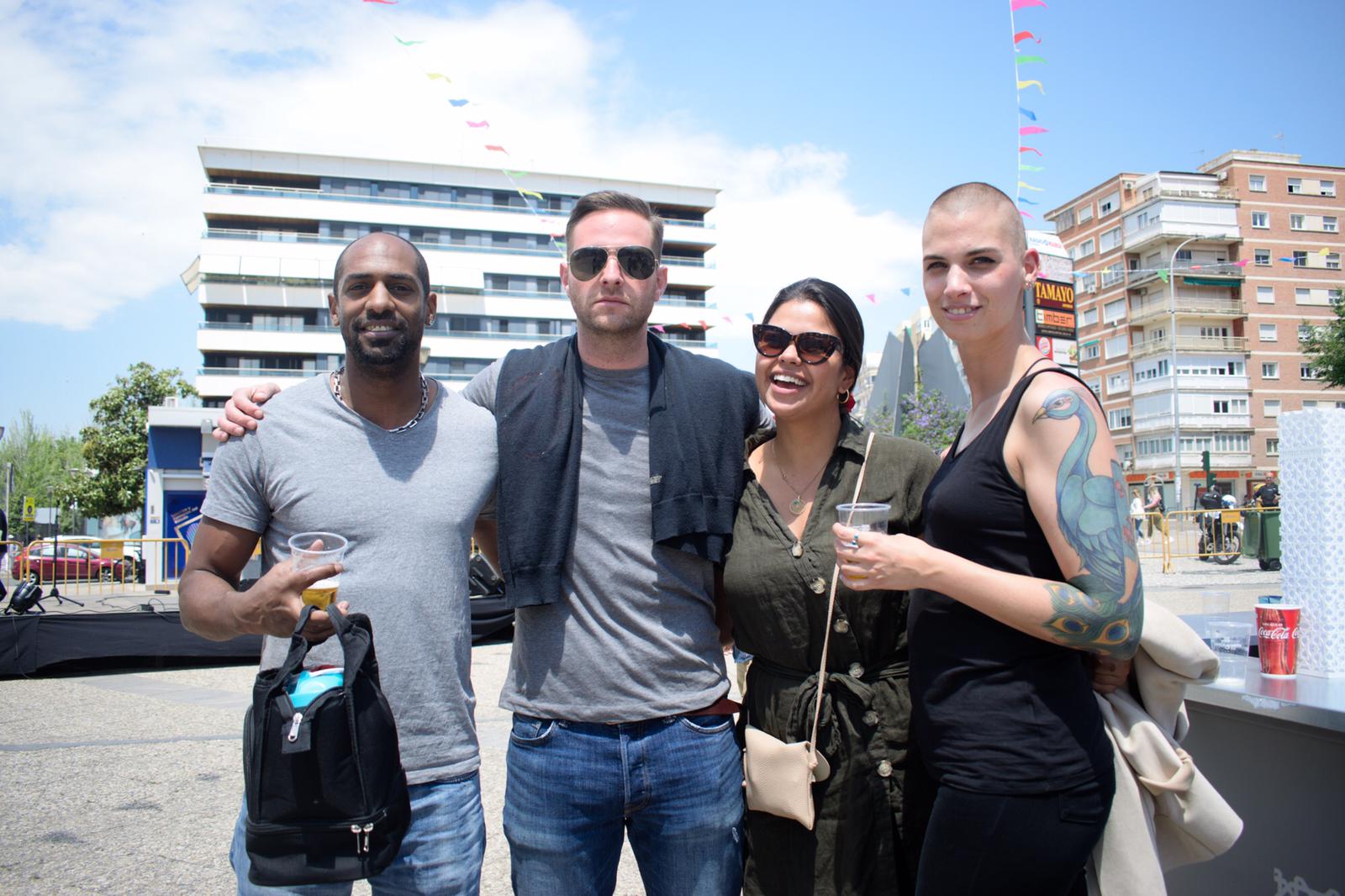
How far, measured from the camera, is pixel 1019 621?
5.80ft

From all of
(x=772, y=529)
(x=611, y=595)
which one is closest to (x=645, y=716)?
(x=611, y=595)

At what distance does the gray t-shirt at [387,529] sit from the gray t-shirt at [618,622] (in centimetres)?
19

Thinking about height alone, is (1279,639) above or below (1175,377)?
below

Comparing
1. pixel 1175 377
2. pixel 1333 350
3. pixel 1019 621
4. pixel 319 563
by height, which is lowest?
pixel 1019 621

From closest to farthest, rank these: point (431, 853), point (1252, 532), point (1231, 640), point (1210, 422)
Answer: point (431, 853), point (1231, 640), point (1252, 532), point (1210, 422)

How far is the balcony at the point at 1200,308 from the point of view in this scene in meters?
58.5

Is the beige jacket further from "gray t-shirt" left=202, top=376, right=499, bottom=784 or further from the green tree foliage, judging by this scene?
the green tree foliage

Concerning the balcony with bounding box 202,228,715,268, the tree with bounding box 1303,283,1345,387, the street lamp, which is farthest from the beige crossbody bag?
the balcony with bounding box 202,228,715,268

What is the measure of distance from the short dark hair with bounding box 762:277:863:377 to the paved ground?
9.74 feet

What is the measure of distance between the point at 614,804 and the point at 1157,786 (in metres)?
1.33

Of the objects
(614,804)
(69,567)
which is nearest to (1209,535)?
(614,804)

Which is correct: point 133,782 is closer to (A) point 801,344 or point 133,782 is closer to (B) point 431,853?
(B) point 431,853

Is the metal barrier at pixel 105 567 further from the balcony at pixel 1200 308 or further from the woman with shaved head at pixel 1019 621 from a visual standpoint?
the balcony at pixel 1200 308

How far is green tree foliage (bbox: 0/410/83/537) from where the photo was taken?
5653cm
